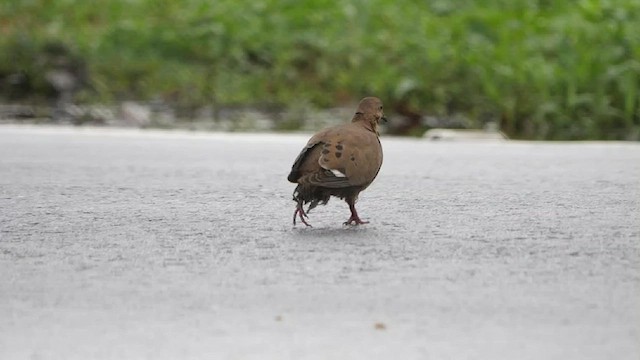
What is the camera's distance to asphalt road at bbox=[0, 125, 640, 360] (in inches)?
181

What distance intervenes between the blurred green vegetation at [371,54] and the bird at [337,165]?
26.5ft

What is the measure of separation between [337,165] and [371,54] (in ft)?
37.7

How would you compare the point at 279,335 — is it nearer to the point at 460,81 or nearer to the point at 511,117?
the point at 511,117

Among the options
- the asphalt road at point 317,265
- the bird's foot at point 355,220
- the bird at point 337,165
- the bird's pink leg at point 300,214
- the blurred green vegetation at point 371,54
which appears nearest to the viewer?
the asphalt road at point 317,265

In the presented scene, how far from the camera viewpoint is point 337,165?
21.8ft

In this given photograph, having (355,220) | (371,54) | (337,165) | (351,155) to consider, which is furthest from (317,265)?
(371,54)

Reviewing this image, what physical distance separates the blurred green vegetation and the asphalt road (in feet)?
18.3

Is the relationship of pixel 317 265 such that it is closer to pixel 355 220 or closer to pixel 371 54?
pixel 355 220

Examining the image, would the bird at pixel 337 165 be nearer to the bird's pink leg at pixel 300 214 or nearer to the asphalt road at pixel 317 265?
the bird's pink leg at pixel 300 214

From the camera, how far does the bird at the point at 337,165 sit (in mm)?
6656

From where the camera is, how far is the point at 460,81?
1684cm

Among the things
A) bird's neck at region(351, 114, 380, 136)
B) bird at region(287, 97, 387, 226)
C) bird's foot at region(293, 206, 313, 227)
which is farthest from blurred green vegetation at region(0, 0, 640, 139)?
bird at region(287, 97, 387, 226)

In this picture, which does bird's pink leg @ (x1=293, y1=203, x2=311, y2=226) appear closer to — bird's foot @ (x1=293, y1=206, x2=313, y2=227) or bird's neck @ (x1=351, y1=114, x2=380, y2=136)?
bird's foot @ (x1=293, y1=206, x2=313, y2=227)

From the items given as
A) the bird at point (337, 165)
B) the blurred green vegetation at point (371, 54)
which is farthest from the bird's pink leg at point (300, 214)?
the blurred green vegetation at point (371, 54)
